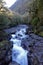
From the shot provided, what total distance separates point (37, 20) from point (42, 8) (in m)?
1.47

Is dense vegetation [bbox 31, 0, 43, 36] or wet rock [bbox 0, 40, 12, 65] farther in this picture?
dense vegetation [bbox 31, 0, 43, 36]

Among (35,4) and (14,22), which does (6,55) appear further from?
(14,22)

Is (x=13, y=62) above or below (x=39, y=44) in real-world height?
below

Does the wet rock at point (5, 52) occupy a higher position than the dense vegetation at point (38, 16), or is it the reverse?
the dense vegetation at point (38, 16)

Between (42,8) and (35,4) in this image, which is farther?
(35,4)

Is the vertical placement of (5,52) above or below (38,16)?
below

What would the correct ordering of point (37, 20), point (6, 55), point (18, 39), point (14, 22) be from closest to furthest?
Answer: point (6, 55)
point (18, 39)
point (37, 20)
point (14, 22)

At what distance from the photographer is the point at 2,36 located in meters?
14.4

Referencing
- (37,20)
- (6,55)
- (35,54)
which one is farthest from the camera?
(37,20)

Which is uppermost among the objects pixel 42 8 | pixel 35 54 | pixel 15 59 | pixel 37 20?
pixel 42 8

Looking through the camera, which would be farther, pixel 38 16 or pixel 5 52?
pixel 38 16

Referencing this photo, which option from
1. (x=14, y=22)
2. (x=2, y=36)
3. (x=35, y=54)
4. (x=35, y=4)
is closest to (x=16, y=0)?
(x=14, y=22)

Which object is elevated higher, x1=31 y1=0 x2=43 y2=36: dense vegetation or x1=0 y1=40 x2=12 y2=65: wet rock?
x1=31 y1=0 x2=43 y2=36: dense vegetation

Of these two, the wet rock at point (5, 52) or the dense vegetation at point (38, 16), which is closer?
the wet rock at point (5, 52)
